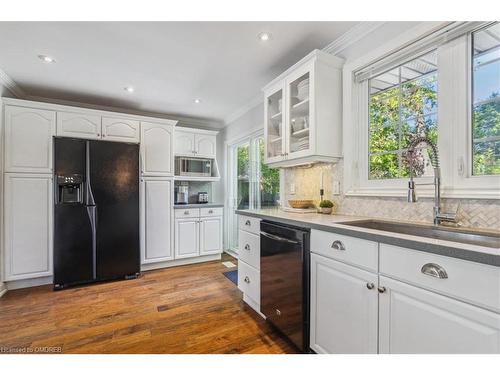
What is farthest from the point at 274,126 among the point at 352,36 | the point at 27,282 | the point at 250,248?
the point at 27,282

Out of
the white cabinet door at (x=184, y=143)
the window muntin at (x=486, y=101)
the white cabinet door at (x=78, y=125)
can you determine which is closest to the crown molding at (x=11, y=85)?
the white cabinet door at (x=78, y=125)

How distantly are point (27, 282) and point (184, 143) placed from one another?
8.56 feet

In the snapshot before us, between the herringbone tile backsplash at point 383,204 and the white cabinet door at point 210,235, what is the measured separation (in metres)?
1.49

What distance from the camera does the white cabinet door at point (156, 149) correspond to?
11.0ft

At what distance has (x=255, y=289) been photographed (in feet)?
7.09

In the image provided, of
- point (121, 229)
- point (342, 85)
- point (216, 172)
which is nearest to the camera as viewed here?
point (342, 85)

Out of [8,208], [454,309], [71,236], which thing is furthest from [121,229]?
[454,309]

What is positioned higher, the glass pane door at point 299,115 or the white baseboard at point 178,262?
the glass pane door at point 299,115

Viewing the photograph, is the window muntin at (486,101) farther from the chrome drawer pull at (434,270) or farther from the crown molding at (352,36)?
the chrome drawer pull at (434,270)

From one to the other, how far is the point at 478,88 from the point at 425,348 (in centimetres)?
141

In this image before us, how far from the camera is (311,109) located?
6.56 ft

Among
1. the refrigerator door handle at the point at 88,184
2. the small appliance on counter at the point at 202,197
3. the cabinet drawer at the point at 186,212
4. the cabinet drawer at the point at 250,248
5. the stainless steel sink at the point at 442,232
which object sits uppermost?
the refrigerator door handle at the point at 88,184

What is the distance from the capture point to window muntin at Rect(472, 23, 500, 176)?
4.38 feet
